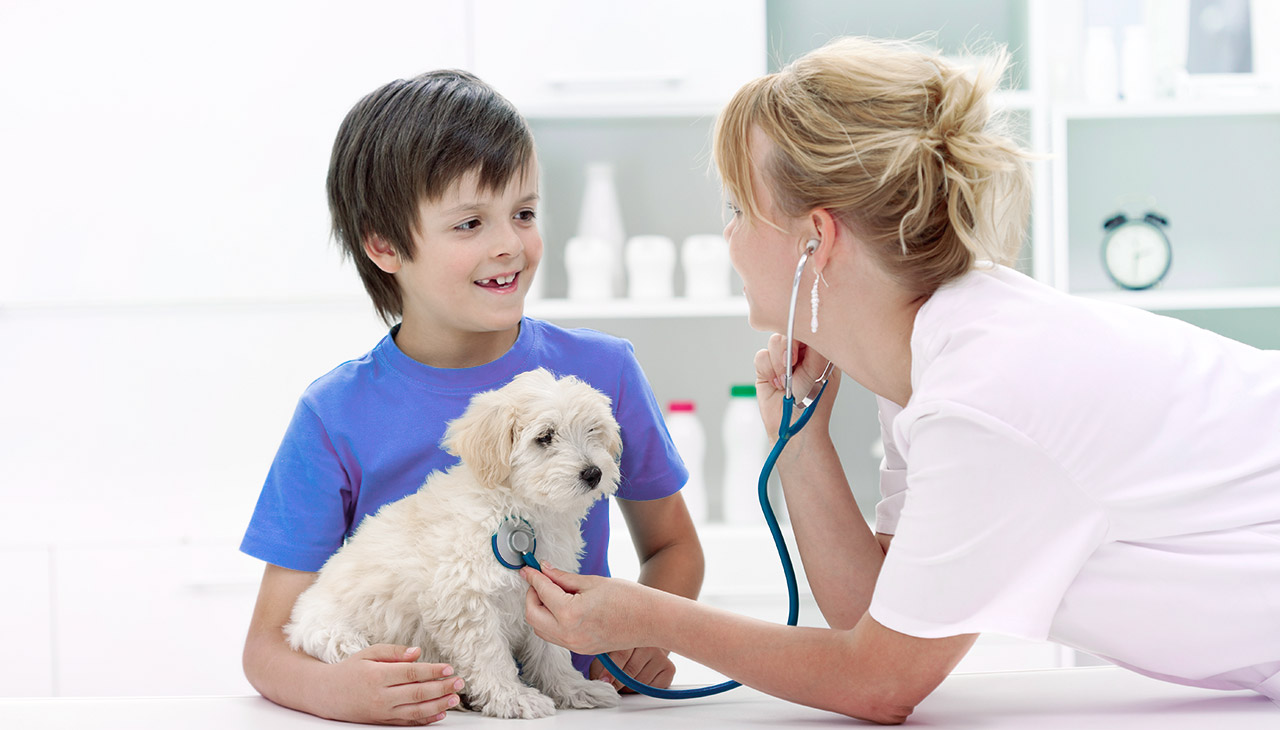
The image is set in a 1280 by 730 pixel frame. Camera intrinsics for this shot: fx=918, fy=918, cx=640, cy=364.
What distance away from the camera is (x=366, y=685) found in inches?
33.3

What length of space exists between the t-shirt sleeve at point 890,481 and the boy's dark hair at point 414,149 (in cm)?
54

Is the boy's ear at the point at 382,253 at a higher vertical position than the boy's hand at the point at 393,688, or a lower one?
higher

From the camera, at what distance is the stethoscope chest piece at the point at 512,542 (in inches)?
35.0

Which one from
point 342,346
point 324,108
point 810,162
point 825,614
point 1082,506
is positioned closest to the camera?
point 1082,506

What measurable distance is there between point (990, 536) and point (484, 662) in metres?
0.48

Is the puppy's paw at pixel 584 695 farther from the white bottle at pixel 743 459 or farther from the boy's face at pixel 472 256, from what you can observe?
the white bottle at pixel 743 459

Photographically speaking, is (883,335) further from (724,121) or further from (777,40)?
(777,40)

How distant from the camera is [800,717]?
909 mm

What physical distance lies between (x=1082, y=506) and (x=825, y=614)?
436 millimetres

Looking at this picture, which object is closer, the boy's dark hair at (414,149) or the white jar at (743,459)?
the boy's dark hair at (414,149)

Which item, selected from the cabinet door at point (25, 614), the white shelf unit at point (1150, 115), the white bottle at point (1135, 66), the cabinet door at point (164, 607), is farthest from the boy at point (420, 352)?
the white bottle at point (1135, 66)

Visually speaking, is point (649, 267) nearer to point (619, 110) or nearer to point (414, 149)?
point (619, 110)

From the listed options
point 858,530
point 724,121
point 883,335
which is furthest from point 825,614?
point 724,121

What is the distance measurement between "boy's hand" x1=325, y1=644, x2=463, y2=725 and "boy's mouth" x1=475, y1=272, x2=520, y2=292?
0.41m
